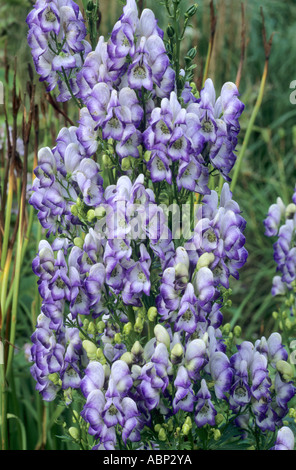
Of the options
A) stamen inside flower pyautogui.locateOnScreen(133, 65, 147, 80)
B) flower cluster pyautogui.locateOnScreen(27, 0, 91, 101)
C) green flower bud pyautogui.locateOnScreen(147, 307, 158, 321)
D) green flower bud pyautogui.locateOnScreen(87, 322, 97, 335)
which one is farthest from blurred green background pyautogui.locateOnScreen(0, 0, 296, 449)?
stamen inside flower pyautogui.locateOnScreen(133, 65, 147, 80)

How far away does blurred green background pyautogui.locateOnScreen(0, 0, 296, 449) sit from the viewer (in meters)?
2.83

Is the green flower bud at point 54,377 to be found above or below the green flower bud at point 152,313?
below

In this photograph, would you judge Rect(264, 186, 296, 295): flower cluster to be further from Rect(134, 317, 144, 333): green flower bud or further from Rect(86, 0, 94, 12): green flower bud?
Rect(86, 0, 94, 12): green flower bud

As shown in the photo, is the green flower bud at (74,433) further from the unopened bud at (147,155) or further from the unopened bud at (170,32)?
the unopened bud at (170,32)

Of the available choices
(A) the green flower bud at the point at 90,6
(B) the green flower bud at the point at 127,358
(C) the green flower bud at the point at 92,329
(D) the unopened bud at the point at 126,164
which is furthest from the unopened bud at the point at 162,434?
(A) the green flower bud at the point at 90,6

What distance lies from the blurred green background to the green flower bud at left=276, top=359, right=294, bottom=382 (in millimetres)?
931

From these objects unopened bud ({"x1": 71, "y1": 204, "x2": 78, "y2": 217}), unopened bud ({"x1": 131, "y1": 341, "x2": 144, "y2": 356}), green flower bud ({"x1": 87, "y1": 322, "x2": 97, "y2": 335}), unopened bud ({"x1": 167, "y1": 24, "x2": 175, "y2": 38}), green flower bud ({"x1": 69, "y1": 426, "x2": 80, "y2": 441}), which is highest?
unopened bud ({"x1": 167, "y1": 24, "x2": 175, "y2": 38})

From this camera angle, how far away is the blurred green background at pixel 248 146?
9.29ft

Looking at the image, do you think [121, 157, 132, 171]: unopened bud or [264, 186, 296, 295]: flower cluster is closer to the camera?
[121, 157, 132, 171]: unopened bud

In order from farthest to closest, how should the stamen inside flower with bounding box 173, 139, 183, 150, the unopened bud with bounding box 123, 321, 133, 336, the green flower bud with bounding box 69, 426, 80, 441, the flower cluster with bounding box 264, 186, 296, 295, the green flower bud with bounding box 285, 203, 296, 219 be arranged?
the green flower bud with bounding box 285, 203, 296, 219
the flower cluster with bounding box 264, 186, 296, 295
the green flower bud with bounding box 69, 426, 80, 441
the unopened bud with bounding box 123, 321, 133, 336
the stamen inside flower with bounding box 173, 139, 183, 150

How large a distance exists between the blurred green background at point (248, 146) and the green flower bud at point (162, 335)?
0.91 m

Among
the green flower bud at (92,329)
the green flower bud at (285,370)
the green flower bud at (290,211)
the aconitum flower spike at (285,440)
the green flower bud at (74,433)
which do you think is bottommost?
the green flower bud at (74,433)
